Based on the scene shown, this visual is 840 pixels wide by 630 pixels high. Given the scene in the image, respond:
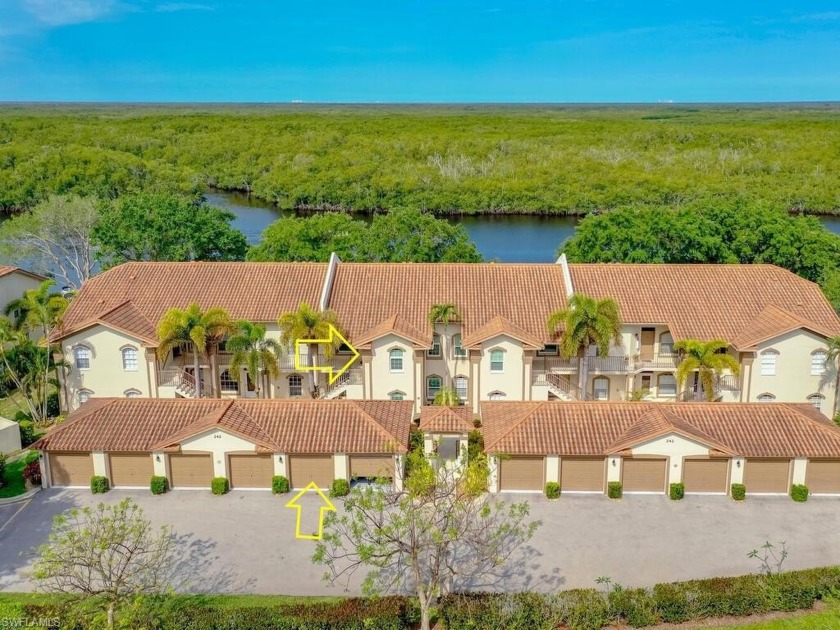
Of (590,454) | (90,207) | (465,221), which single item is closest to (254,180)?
(465,221)

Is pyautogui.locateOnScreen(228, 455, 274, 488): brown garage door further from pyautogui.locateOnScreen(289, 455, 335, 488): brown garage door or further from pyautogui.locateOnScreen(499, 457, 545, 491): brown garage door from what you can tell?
pyautogui.locateOnScreen(499, 457, 545, 491): brown garage door

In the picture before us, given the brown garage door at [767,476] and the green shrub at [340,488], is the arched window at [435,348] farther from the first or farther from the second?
the brown garage door at [767,476]

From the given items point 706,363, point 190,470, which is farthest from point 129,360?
point 706,363

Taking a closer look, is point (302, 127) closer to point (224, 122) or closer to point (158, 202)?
point (224, 122)

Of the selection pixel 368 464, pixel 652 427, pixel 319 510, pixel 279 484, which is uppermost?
pixel 652 427

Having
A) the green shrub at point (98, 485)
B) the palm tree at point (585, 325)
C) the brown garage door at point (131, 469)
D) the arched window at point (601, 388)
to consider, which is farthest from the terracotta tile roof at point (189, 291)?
the arched window at point (601, 388)

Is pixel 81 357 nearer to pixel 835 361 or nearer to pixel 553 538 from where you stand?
pixel 553 538
